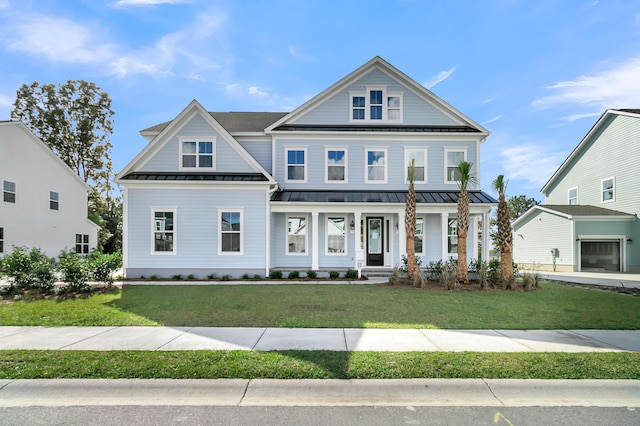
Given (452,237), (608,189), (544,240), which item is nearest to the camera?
(452,237)

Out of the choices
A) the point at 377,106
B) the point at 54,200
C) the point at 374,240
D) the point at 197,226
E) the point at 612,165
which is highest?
the point at 377,106

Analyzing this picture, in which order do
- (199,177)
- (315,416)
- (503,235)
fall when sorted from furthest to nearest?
(199,177)
(503,235)
(315,416)

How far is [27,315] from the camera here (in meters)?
7.88

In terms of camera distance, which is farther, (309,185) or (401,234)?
(309,185)

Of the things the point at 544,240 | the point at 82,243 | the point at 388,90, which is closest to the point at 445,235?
the point at 388,90

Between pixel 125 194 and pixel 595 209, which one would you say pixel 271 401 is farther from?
pixel 595 209

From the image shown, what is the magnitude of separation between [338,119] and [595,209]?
18.9 metres

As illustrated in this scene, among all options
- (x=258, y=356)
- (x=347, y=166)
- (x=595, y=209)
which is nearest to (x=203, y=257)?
(x=347, y=166)

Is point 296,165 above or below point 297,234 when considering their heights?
above

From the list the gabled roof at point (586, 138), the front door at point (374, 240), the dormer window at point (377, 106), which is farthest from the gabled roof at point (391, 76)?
the gabled roof at point (586, 138)

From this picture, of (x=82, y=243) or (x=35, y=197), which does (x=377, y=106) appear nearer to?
(x=35, y=197)

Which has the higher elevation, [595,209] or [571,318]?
[595,209]

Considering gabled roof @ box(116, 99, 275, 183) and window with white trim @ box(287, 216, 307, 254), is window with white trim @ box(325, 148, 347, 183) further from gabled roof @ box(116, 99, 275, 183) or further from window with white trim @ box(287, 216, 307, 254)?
gabled roof @ box(116, 99, 275, 183)

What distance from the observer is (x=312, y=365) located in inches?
182
